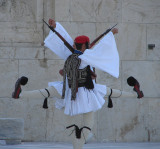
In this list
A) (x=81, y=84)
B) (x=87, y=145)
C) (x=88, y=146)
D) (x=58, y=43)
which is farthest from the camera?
(x=87, y=145)

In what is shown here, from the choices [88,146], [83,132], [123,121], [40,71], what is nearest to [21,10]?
[40,71]

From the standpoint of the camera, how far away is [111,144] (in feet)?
34.0

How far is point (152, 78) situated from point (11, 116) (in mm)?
2809

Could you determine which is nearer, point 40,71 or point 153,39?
point 40,71

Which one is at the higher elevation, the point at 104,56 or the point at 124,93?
the point at 104,56

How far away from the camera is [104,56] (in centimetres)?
778

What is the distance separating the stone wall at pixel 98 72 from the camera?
10.8 m

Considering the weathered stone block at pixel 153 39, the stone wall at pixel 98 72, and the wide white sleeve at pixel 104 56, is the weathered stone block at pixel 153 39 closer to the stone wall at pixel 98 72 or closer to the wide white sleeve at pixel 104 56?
the stone wall at pixel 98 72

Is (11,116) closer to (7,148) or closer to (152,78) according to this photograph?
(7,148)

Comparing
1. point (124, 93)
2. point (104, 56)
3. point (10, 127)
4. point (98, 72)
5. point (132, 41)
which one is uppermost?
point (132, 41)

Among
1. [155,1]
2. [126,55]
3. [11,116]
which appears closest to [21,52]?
[11,116]

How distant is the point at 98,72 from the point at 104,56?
3.15 m

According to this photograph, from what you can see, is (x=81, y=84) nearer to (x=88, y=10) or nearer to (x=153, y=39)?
(x=88, y=10)

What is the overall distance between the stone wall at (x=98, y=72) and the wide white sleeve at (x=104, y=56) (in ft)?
9.80
